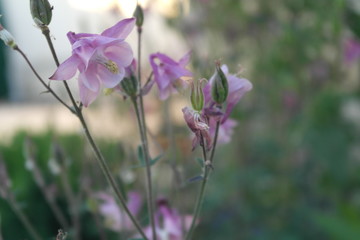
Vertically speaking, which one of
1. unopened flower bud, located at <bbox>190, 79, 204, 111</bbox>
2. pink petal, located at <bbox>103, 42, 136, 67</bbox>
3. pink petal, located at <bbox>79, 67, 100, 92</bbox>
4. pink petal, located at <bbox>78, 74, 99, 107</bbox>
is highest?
unopened flower bud, located at <bbox>190, 79, 204, 111</bbox>

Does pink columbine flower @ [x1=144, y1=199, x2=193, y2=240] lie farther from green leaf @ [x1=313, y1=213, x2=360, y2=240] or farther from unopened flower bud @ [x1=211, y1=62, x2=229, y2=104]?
green leaf @ [x1=313, y1=213, x2=360, y2=240]

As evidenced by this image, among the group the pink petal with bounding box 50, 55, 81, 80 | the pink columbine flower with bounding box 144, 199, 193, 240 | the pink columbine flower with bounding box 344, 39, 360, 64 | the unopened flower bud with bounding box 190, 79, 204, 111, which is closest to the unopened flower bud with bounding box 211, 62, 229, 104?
the unopened flower bud with bounding box 190, 79, 204, 111

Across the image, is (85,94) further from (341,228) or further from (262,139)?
(262,139)

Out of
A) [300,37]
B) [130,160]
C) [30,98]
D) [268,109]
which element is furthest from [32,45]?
[130,160]

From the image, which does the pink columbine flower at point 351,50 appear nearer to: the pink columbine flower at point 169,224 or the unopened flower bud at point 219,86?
the pink columbine flower at point 169,224

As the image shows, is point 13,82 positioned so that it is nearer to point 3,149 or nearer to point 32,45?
point 32,45

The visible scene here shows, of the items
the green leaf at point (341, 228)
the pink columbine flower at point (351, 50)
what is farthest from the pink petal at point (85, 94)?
the pink columbine flower at point (351, 50)
